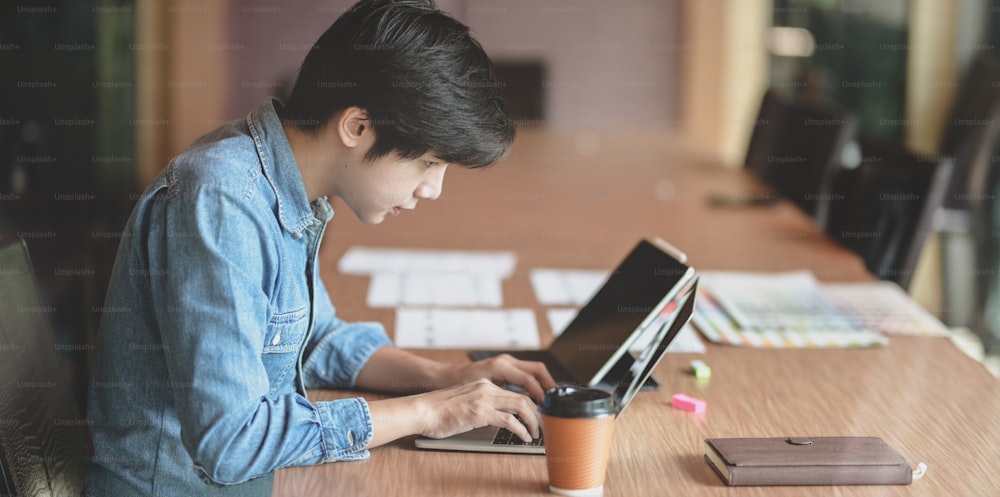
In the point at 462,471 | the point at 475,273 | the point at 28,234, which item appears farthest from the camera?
the point at 28,234

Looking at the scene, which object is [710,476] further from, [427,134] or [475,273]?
[475,273]

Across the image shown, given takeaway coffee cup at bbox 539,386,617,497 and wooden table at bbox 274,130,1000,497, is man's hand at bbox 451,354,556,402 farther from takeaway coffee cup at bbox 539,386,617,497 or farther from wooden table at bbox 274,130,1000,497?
takeaway coffee cup at bbox 539,386,617,497

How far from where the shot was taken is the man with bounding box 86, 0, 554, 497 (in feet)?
3.80

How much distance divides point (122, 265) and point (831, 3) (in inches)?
205

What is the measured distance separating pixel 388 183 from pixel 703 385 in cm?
60

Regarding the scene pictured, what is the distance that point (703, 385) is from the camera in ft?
5.30

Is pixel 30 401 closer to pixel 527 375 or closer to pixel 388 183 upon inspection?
pixel 388 183

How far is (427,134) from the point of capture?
1.28 meters

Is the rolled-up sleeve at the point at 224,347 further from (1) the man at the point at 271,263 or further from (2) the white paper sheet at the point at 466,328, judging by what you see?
(2) the white paper sheet at the point at 466,328

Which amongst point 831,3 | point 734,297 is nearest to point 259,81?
point 831,3

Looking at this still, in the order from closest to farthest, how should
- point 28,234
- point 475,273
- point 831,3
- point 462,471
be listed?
point 462,471 → point 475,273 → point 28,234 → point 831,3

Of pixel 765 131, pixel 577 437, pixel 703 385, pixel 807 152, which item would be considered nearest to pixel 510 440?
pixel 577 437

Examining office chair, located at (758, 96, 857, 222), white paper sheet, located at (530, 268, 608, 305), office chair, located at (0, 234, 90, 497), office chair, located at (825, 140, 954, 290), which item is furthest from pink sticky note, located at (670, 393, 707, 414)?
office chair, located at (758, 96, 857, 222)

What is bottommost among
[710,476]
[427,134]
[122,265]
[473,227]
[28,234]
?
[28,234]
